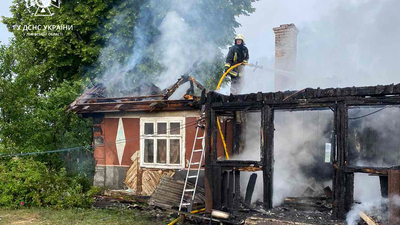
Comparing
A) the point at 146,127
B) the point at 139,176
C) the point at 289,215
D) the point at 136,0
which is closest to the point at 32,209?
the point at 139,176

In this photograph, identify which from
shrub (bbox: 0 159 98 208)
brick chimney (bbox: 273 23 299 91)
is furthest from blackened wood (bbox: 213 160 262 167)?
brick chimney (bbox: 273 23 299 91)

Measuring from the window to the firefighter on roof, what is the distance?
2.20m

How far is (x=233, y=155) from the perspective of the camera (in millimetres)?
11273

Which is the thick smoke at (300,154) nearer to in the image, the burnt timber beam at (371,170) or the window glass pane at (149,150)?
the burnt timber beam at (371,170)

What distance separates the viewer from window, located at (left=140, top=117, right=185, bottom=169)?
11.8 meters

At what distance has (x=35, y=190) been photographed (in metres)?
11.6

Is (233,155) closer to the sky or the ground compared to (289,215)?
closer to the sky

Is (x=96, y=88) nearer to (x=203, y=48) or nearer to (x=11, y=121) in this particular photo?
(x=11, y=121)

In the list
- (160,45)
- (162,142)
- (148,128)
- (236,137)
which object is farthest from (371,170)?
(160,45)

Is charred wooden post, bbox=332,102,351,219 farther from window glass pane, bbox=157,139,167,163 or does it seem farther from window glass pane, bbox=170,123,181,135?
window glass pane, bbox=157,139,167,163

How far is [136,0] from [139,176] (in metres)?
8.84

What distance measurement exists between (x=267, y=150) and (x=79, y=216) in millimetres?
5715

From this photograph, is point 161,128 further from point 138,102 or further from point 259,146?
point 259,146

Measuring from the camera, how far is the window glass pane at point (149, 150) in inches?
480
